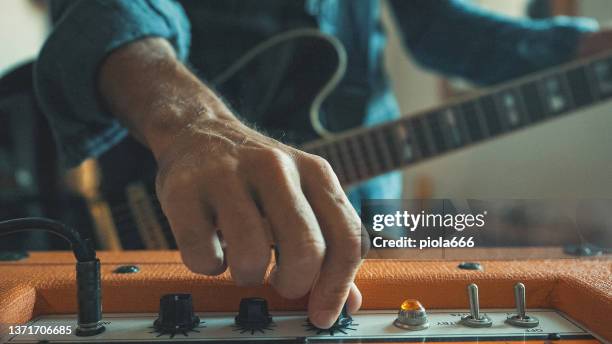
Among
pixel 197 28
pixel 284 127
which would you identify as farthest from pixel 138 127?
pixel 197 28

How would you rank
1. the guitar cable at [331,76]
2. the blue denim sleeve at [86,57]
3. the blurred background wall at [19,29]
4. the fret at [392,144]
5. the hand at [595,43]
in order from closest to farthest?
1. the blue denim sleeve at [86,57]
2. the fret at [392,144]
3. the guitar cable at [331,76]
4. the hand at [595,43]
5. the blurred background wall at [19,29]

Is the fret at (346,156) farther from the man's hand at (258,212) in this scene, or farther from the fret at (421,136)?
the man's hand at (258,212)

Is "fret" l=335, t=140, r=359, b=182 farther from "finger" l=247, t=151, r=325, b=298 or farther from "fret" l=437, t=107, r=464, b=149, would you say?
"finger" l=247, t=151, r=325, b=298

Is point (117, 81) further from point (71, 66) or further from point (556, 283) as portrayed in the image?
point (556, 283)

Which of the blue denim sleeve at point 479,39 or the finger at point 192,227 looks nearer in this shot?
the finger at point 192,227

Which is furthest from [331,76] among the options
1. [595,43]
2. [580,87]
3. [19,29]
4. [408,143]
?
[19,29]

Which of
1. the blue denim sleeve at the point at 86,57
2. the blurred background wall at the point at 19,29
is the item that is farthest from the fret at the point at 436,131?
the blurred background wall at the point at 19,29

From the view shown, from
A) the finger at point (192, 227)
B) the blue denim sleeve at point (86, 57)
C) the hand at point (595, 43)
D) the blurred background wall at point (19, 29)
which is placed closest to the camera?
the finger at point (192, 227)

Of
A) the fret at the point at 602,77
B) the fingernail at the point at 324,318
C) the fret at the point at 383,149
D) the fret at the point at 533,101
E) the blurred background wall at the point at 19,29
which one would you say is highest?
the blurred background wall at the point at 19,29

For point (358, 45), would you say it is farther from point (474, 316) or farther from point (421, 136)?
point (474, 316)
